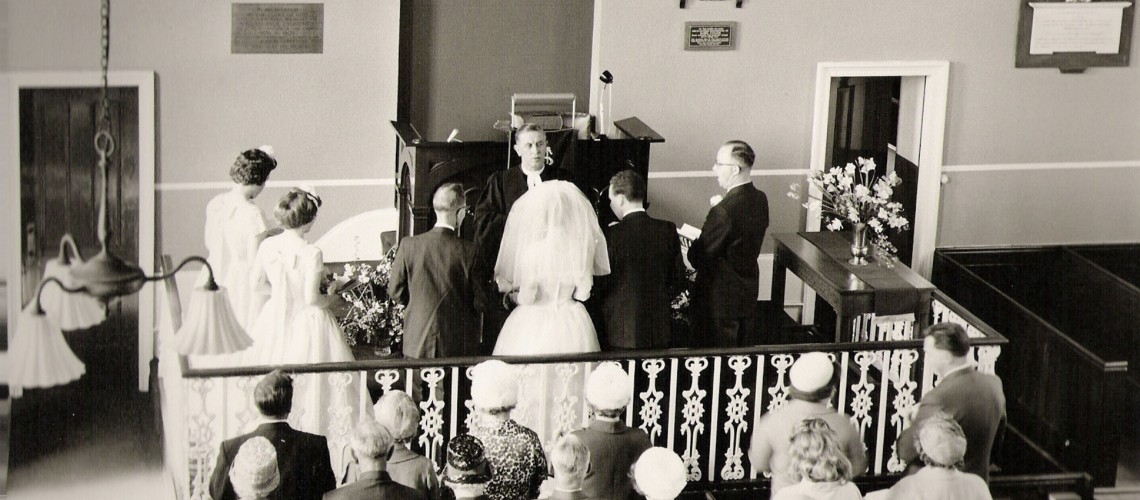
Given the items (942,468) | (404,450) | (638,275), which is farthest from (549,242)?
(942,468)

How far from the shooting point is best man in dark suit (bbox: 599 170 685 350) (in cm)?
801

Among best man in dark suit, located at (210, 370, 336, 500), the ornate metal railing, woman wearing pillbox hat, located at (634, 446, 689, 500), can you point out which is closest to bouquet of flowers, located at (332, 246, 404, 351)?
the ornate metal railing

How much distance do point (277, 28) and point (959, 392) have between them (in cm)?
558

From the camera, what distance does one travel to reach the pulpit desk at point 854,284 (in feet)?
29.3

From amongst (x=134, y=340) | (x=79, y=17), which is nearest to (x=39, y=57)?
(x=79, y=17)

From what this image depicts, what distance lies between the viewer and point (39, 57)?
988cm

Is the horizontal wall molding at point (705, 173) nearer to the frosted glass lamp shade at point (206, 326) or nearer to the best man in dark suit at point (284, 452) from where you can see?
the best man in dark suit at point (284, 452)

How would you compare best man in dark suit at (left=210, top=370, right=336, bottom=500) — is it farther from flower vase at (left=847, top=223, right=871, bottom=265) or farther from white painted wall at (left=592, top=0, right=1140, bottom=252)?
white painted wall at (left=592, top=0, right=1140, bottom=252)

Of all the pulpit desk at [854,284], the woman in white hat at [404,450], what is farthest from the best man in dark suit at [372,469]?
the pulpit desk at [854,284]

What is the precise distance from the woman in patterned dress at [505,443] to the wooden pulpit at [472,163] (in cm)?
319

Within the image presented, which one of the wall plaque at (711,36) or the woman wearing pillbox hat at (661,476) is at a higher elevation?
the wall plaque at (711,36)

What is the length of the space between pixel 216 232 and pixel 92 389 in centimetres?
279

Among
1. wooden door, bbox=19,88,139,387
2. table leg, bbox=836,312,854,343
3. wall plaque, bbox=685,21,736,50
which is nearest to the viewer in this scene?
table leg, bbox=836,312,854,343

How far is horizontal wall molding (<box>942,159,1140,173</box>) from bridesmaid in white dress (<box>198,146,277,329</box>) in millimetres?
5924
